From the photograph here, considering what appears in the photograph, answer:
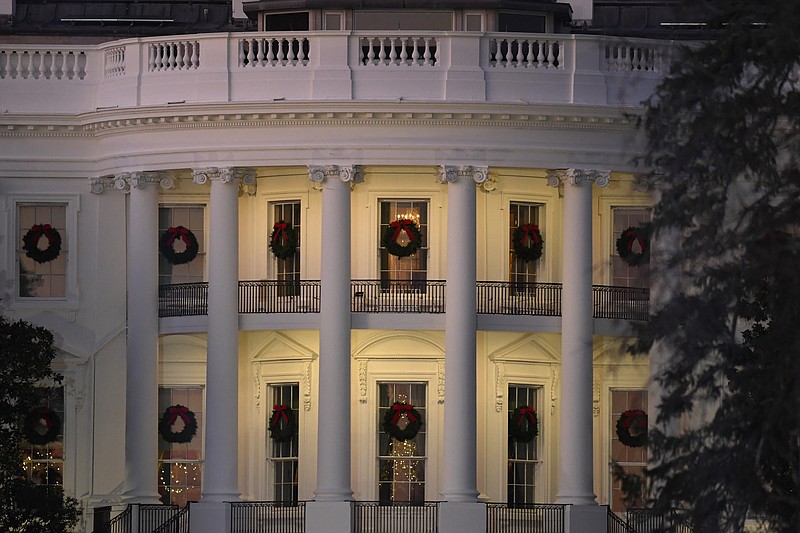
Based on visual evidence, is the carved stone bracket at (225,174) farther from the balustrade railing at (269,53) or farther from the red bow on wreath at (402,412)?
the red bow on wreath at (402,412)

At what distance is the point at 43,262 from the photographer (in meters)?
60.8

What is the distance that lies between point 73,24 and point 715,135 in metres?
32.7

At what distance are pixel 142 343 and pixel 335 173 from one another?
19.2 feet

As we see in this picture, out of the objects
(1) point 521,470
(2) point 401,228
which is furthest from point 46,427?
(1) point 521,470

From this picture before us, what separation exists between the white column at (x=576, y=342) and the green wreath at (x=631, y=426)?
83.4 inches

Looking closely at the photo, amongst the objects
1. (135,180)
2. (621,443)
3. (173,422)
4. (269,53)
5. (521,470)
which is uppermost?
(269,53)

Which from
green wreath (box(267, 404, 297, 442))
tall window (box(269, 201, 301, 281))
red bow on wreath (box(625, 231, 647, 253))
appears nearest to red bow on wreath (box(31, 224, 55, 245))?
tall window (box(269, 201, 301, 281))

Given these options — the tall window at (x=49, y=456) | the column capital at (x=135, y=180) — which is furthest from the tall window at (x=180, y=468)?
the column capital at (x=135, y=180)

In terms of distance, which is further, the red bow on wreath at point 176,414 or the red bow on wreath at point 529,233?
the red bow on wreath at point 176,414

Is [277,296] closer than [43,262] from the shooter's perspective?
Yes

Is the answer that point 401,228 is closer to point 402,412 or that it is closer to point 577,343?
point 402,412

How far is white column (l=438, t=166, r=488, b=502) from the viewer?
189 feet

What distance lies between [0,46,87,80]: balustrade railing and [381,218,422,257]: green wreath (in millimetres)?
7807

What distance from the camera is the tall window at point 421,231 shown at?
60.3 metres
